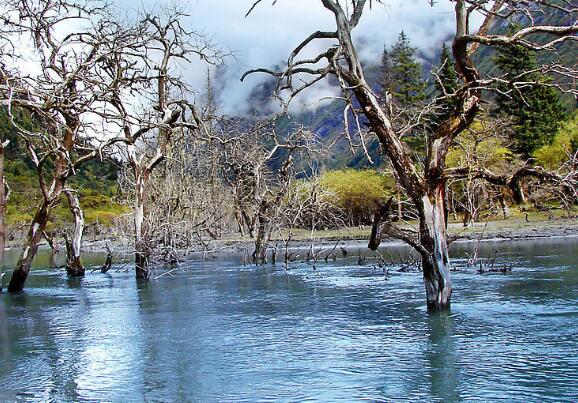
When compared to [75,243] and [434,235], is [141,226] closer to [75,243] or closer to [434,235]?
[75,243]

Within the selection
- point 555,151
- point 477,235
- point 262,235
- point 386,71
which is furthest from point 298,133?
point 386,71

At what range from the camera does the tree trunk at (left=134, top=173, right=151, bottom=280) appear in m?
27.6

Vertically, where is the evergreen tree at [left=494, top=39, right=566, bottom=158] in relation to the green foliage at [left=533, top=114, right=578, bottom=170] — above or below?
above

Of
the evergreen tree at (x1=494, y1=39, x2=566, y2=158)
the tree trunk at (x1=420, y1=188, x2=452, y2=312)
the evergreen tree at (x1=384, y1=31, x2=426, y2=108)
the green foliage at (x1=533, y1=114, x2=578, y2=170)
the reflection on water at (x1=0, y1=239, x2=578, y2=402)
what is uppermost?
the evergreen tree at (x1=384, y1=31, x2=426, y2=108)

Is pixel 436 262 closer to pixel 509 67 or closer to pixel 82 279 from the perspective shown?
pixel 82 279

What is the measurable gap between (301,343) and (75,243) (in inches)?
835

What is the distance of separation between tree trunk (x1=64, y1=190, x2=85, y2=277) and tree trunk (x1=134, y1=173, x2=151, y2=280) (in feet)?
13.8

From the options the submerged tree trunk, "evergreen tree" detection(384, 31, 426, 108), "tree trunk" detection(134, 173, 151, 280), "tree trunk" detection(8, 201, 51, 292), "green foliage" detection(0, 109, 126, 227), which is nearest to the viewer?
"tree trunk" detection(8, 201, 51, 292)

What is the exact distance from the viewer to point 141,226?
28.0 metres

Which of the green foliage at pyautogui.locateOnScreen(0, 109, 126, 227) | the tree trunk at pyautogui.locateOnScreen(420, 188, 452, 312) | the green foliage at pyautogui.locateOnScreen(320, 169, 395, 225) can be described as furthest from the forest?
the green foliage at pyautogui.locateOnScreen(0, 109, 126, 227)

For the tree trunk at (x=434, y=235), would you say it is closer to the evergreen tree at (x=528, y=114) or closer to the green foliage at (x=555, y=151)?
the green foliage at (x=555, y=151)

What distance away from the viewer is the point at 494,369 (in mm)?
10367

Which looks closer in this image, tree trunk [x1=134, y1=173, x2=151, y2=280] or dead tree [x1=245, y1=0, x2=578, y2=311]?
dead tree [x1=245, y1=0, x2=578, y2=311]

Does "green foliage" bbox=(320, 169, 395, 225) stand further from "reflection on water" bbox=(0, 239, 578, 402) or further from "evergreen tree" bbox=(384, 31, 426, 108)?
"reflection on water" bbox=(0, 239, 578, 402)
